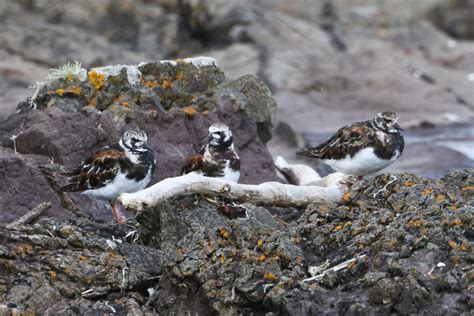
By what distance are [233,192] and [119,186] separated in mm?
1724

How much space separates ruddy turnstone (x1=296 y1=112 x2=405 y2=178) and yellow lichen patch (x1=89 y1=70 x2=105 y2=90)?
122 inches

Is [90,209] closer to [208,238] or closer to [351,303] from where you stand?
[208,238]

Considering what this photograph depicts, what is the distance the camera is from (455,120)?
21875mm

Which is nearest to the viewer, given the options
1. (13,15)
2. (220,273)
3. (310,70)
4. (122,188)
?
(220,273)

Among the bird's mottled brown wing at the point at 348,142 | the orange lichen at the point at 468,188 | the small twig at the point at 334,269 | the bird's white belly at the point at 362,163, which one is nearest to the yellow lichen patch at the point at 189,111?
the bird's mottled brown wing at the point at 348,142

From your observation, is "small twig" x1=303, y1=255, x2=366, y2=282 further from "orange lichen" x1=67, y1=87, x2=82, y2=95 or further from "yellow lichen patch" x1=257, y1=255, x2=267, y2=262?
"orange lichen" x1=67, y1=87, x2=82, y2=95

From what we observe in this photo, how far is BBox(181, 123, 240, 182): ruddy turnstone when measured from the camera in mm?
9883

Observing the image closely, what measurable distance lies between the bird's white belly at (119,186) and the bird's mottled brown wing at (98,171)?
0.15ft

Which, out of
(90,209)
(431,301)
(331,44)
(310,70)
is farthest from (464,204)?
(331,44)

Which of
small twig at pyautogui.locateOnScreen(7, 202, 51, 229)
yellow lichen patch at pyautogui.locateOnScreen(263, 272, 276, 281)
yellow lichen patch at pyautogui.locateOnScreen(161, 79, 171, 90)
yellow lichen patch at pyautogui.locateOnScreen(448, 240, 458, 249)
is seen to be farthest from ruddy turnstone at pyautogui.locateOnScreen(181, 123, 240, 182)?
yellow lichen patch at pyautogui.locateOnScreen(448, 240, 458, 249)

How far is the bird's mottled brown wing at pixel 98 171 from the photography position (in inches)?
381

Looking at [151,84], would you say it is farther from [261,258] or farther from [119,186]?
[261,258]

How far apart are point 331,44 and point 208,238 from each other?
20.6m

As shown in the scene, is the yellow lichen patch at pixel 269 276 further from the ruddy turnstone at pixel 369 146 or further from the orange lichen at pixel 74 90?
the orange lichen at pixel 74 90
